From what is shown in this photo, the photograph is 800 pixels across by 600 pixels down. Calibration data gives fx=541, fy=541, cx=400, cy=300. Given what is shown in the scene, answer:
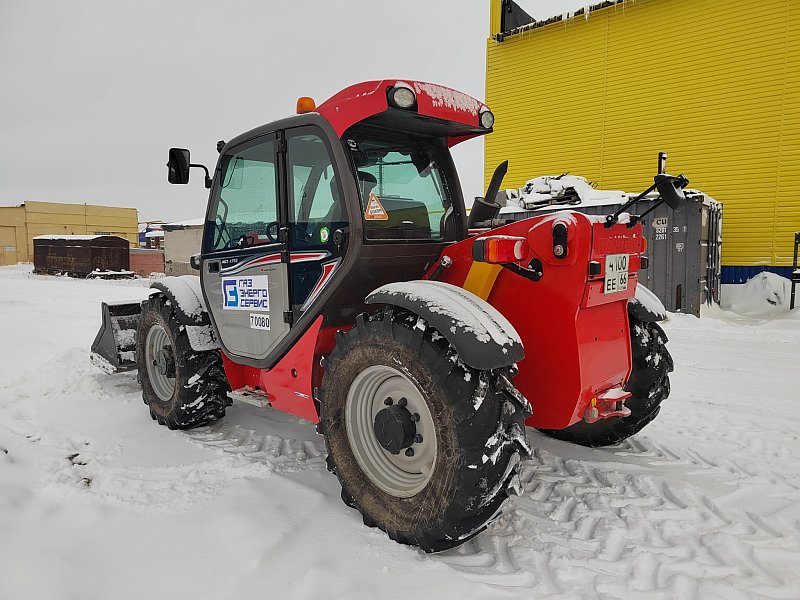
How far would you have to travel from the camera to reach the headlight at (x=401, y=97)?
2.75 meters

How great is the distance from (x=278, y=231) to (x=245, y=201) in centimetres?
58

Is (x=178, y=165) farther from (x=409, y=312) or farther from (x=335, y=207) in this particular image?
(x=409, y=312)

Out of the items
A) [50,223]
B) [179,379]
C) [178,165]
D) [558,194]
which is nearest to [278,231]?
[178,165]

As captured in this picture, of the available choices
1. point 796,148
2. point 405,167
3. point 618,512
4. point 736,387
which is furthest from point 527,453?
point 796,148

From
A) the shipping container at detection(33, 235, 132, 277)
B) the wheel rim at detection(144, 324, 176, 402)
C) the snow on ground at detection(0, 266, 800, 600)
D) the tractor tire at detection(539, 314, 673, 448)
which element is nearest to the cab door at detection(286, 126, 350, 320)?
the snow on ground at detection(0, 266, 800, 600)

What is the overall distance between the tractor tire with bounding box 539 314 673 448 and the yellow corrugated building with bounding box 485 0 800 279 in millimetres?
11869

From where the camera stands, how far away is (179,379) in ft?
13.3

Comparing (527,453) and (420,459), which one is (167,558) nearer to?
(420,459)

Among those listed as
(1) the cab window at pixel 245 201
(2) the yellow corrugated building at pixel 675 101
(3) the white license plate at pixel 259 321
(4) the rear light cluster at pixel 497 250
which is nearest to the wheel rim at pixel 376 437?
(4) the rear light cluster at pixel 497 250

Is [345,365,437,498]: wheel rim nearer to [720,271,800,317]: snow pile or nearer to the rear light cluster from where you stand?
the rear light cluster

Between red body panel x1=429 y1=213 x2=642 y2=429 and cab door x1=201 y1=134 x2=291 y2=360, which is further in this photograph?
cab door x1=201 y1=134 x2=291 y2=360

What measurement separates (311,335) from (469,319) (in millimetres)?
1159

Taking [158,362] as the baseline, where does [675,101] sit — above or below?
above

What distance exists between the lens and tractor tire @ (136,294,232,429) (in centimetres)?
405
